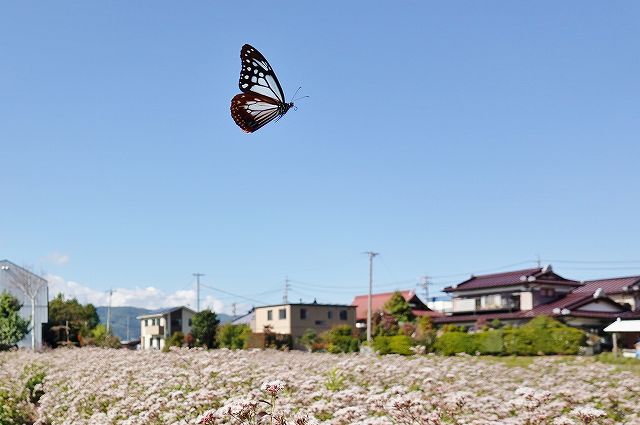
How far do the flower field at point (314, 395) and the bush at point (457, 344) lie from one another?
2313cm

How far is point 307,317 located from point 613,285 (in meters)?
26.5

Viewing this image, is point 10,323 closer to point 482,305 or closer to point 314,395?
point 482,305

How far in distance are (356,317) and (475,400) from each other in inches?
2498

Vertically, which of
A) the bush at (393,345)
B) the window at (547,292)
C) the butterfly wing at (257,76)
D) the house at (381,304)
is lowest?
the bush at (393,345)

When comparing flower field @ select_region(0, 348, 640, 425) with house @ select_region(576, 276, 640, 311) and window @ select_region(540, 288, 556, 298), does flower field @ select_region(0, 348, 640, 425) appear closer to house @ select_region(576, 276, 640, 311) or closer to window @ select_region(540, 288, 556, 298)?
window @ select_region(540, 288, 556, 298)

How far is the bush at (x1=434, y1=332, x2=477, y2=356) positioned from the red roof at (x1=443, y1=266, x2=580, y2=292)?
1509 cm

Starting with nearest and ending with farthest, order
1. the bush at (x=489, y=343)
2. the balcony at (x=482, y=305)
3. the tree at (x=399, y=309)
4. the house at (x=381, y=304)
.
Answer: the bush at (x=489, y=343) < the balcony at (x=482, y=305) < the tree at (x=399, y=309) < the house at (x=381, y=304)

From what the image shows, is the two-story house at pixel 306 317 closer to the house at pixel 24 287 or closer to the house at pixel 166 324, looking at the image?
the house at pixel 166 324

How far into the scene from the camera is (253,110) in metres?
3.53

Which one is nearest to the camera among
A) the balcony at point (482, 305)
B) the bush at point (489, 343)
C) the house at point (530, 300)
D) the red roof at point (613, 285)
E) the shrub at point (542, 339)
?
the shrub at point (542, 339)

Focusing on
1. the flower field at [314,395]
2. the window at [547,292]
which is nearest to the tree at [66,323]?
the window at [547,292]

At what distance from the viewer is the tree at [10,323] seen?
48219 mm

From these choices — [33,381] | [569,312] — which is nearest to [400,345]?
[569,312]

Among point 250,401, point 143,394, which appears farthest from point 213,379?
point 250,401
